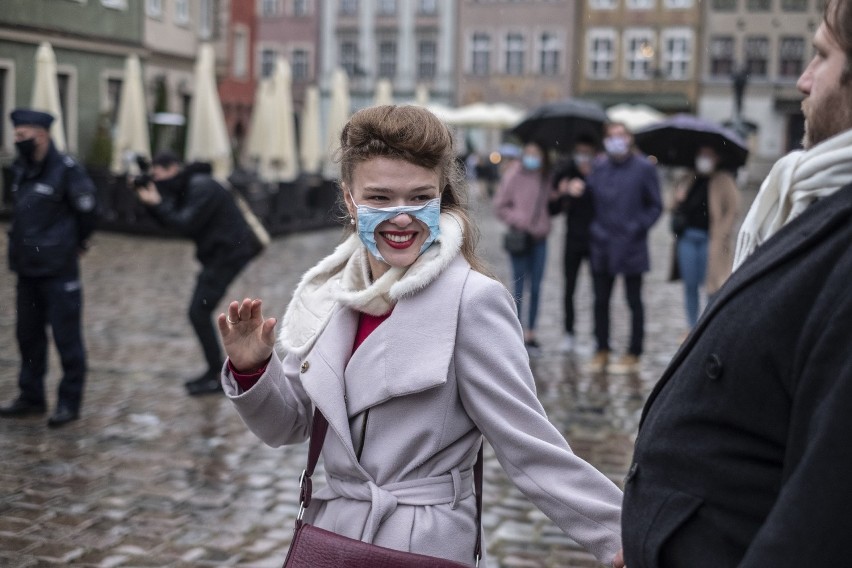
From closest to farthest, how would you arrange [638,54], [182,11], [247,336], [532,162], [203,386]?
[247,336] → [203,386] → [532,162] → [182,11] → [638,54]

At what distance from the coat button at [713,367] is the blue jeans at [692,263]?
850cm

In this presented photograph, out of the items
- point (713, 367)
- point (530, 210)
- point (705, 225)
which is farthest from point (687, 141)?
point (713, 367)

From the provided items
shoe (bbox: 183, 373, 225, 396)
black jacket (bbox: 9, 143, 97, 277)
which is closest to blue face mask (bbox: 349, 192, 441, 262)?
black jacket (bbox: 9, 143, 97, 277)

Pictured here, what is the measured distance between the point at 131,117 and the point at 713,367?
745 inches


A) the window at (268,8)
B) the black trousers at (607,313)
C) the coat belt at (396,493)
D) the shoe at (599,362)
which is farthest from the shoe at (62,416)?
the window at (268,8)

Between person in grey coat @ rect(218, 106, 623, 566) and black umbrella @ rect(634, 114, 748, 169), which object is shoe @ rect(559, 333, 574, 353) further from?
person in grey coat @ rect(218, 106, 623, 566)

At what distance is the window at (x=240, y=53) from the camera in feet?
121

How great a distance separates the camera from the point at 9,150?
61.0 feet

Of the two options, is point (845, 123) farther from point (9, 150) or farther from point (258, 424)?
point (9, 150)

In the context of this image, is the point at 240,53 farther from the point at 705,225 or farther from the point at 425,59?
the point at 705,225

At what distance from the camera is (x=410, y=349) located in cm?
263

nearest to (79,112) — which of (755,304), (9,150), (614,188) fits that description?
(9,150)

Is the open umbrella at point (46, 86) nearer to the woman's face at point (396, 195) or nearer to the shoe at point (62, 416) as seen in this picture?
the shoe at point (62, 416)

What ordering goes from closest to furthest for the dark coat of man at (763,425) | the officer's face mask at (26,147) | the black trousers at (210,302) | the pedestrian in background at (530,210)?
1. the dark coat of man at (763,425)
2. the officer's face mask at (26,147)
3. the black trousers at (210,302)
4. the pedestrian in background at (530,210)
